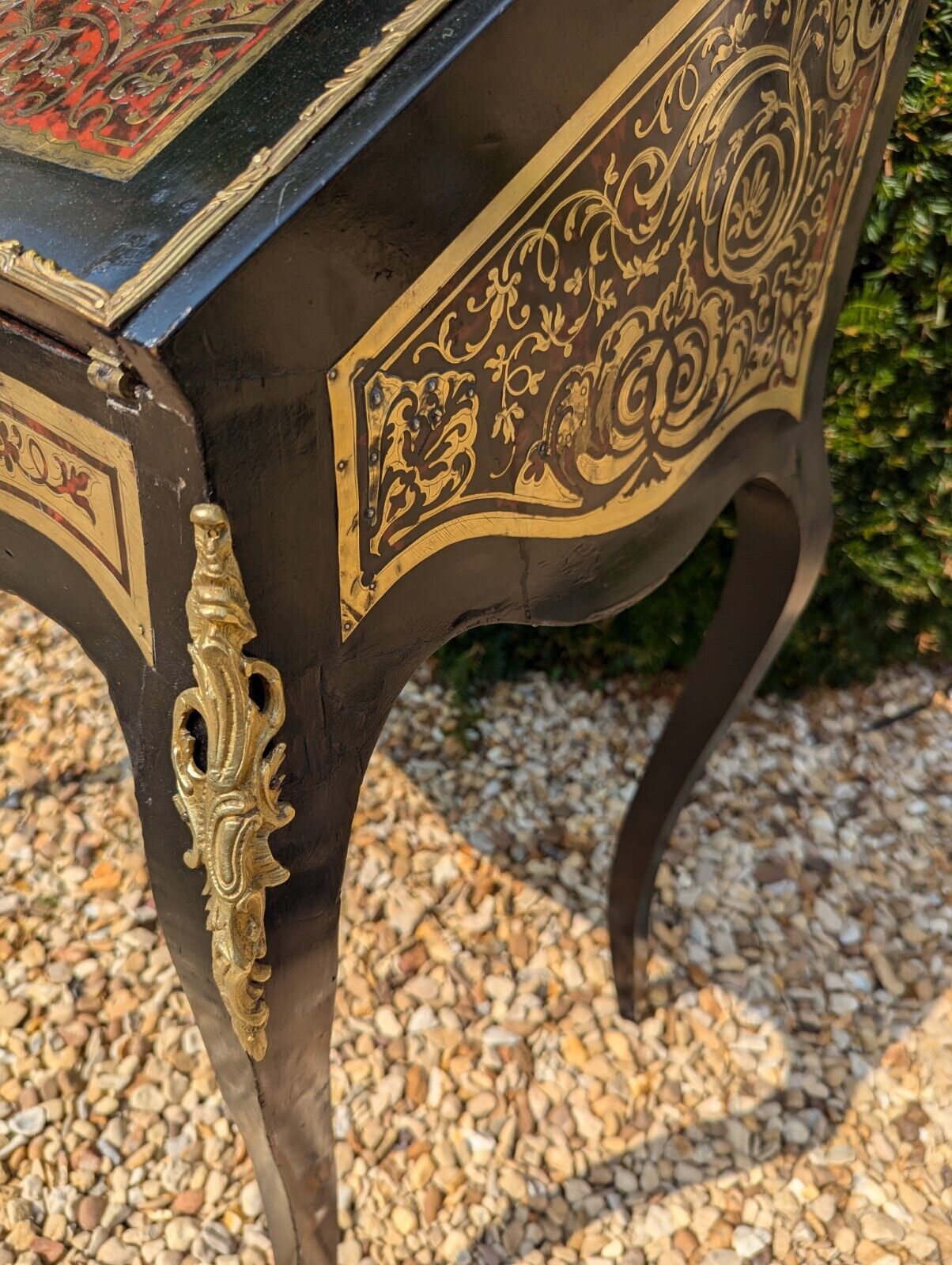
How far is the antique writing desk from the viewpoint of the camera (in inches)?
23.4

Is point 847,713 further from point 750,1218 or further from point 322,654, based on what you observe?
point 322,654

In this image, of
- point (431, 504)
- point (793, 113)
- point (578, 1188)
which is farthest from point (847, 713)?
point (431, 504)

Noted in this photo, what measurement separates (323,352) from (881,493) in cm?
167

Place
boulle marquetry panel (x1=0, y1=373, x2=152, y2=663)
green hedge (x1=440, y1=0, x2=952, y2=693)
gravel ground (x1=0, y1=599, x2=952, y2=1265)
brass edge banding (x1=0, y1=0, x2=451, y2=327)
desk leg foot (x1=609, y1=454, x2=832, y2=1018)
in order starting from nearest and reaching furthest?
brass edge banding (x1=0, y1=0, x2=451, y2=327), boulle marquetry panel (x1=0, y1=373, x2=152, y2=663), desk leg foot (x1=609, y1=454, x2=832, y2=1018), gravel ground (x1=0, y1=599, x2=952, y2=1265), green hedge (x1=440, y1=0, x2=952, y2=693)

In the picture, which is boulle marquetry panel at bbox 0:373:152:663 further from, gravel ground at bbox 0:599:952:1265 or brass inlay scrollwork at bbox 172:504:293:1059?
gravel ground at bbox 0:599:952:1265

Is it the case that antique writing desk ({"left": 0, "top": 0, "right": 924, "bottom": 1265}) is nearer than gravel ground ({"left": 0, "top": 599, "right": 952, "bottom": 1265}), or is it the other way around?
antique writing desk ({"left": 0, "top": 0, "right": 924, "bottom": 1265})

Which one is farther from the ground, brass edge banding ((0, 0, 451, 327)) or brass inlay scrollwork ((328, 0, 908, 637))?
brass edge banding ((0, 0, 451, 327))

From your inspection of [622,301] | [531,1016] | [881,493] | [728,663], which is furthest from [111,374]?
[881,493]

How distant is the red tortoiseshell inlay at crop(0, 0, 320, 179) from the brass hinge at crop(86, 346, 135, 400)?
0.13 metres

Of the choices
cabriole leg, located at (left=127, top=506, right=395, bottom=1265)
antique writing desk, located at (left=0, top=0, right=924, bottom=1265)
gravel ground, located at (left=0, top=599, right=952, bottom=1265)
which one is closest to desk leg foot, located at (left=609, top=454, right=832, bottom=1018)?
gravel ground, located at (left=0, top=599, right=952, bottom=1265)

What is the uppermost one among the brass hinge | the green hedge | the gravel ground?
the brass hinge

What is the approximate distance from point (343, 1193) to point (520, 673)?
114 cm

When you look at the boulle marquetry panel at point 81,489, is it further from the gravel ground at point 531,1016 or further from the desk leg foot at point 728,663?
the gravel ground at point 531,1016

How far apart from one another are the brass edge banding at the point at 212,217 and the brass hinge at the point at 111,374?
0.02 meters
